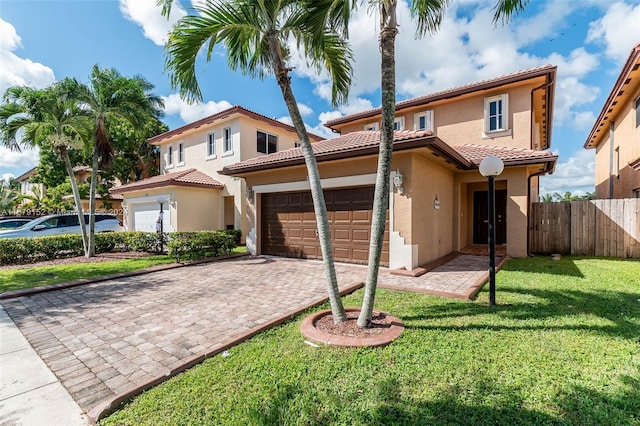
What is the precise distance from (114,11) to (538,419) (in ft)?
41.3

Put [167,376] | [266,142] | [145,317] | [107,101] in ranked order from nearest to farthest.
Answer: [167,376], [145,317], [107,101], [266,142]

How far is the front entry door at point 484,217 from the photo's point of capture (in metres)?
13.7

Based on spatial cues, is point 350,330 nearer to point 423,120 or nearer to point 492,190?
point 492,190

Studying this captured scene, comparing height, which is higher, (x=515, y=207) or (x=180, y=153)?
(x=180, y=153)

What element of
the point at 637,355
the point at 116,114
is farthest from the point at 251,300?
the point at 116,114

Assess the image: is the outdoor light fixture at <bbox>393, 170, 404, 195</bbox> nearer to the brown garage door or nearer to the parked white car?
the brown garage door

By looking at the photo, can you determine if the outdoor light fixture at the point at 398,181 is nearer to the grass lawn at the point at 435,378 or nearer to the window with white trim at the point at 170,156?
the grass lawn at the point at 435,378

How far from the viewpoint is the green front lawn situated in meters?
7.88

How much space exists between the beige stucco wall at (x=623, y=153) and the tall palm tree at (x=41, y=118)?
22.6 meters

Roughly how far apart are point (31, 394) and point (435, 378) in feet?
14.5

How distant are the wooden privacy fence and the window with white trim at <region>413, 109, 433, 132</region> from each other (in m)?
5.90

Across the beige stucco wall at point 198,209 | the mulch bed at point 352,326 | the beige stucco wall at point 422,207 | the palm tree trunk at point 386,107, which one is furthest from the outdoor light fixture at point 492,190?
the beige stucco wall at point 198,209

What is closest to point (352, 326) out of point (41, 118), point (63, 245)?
point (63, 245)

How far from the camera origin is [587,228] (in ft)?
37.8
